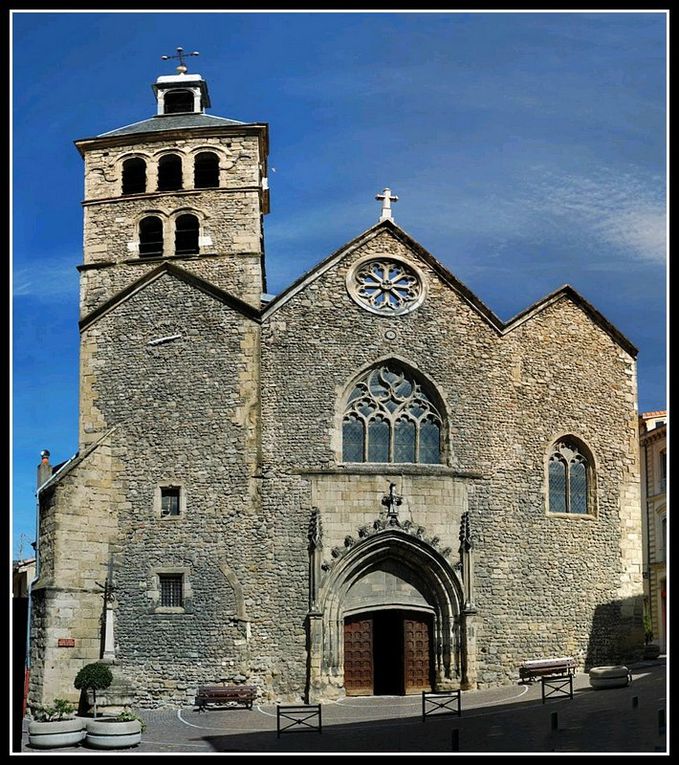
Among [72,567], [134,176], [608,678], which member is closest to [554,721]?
[608,678]

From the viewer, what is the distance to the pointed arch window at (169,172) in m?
28.5

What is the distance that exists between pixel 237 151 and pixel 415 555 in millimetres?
10639

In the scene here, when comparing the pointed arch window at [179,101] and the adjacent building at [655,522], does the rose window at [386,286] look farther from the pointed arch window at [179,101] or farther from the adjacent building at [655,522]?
the adjacent building at [655,522]

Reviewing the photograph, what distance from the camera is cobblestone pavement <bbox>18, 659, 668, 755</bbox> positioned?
17562mm

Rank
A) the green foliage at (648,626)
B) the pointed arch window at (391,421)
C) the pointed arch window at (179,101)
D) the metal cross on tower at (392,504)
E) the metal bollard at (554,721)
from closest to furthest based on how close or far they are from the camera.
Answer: the metal bollard at (554,721) < the metal cross on tower at (392,504) < the pointed arch window at (391,421) < the pointed arch window at (179,101) < the green foliage at (648,626)

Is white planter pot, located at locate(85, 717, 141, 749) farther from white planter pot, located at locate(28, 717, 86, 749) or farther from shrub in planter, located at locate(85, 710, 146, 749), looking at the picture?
white planter pot, located at locate(28, 717, 86, 749)

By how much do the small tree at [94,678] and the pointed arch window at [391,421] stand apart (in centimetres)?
678

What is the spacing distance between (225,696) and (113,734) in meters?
5.02

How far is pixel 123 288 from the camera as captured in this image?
27016 mm

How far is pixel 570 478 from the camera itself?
26859 mm

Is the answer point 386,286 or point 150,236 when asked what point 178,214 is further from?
point 386,286

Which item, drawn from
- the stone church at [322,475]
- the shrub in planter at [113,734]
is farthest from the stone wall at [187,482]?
the shrub in planter at [113,734]

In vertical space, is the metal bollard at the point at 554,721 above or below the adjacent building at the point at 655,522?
below
